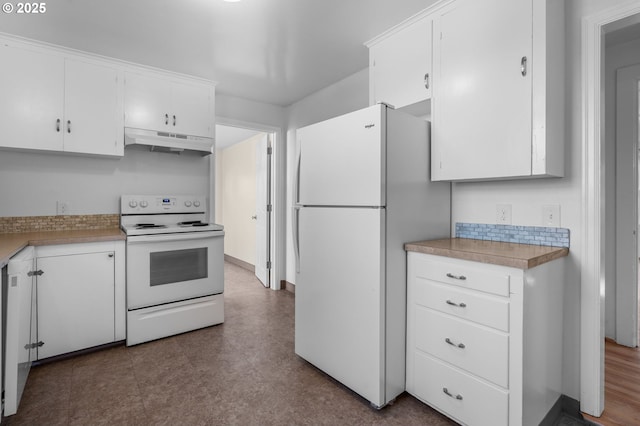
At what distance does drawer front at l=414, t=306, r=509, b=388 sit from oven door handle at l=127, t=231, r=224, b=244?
201 centimetres

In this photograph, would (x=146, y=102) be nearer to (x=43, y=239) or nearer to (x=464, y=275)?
(x=43, y=239)

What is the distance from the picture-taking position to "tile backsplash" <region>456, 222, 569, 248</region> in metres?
1.85

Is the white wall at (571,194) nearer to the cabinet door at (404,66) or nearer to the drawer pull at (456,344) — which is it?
the drawer pull at (456,344)

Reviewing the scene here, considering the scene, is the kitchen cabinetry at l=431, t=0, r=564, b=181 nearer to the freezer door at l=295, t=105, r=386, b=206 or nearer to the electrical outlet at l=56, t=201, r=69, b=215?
the freezer door at l=295, t=105, r=386, b=206

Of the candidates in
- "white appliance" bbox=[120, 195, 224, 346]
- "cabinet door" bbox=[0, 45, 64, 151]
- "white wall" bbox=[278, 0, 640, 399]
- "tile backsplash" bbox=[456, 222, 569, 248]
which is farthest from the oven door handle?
"white wall" bbox=[278, 0, 640, 399]

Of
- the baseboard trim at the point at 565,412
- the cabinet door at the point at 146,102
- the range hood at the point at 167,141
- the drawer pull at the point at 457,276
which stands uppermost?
the cabinet door at the point at 146,102

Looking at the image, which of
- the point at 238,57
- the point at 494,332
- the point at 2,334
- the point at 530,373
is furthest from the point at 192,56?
the point at 530,373

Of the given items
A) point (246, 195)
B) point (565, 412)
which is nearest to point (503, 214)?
point (565, 412)

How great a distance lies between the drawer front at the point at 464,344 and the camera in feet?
5.03

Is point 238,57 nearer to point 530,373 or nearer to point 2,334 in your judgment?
point 2,334

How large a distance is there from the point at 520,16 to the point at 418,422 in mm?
2206

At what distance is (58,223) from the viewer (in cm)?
295

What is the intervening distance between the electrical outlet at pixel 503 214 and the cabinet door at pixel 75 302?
285 centimetres

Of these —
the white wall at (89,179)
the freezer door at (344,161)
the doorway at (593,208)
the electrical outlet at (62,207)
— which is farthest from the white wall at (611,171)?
the electrical outlet at (62,207)
